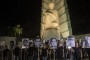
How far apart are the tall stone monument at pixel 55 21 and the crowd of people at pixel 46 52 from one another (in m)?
9.34

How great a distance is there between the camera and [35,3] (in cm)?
3005

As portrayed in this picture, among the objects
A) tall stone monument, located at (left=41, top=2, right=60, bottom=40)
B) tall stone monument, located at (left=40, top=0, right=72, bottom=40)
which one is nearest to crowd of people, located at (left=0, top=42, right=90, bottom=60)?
tall stone monument, located at (left=41, top=2, right=60, bottom=40)

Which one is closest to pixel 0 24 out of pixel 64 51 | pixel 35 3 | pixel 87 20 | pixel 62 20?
pixel 35 3

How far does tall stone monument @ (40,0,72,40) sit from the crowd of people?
9.34m

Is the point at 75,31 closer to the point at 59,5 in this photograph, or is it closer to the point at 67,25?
the point at 67,25

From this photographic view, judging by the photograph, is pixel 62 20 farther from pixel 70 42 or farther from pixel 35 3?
pixel 70 42

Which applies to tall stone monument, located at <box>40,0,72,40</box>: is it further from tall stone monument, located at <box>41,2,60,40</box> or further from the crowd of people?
the crowd of people

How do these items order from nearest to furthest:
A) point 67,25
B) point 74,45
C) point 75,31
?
point 74,45, point 75,31, point 67,25

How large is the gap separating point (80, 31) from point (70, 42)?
381 inches

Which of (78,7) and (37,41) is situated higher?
(78,7)

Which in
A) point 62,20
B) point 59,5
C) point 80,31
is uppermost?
point 59,5

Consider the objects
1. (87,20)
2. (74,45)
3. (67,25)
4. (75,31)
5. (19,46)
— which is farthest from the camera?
(67,25)

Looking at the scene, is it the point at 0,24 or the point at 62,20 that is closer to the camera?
the point at 0,24

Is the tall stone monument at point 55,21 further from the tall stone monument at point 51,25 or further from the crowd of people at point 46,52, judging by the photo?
the crowd of people at point 46,52
